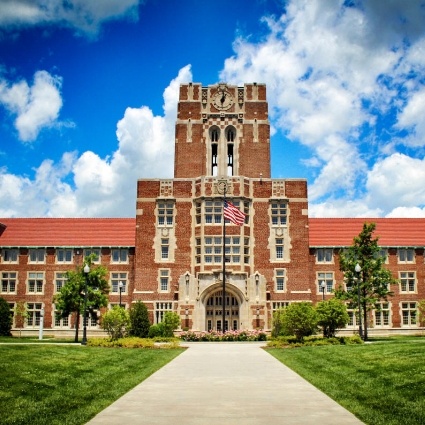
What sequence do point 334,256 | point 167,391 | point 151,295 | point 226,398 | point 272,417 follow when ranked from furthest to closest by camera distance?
point 334,256 < point 151,295 < point 167,391 < point 226,398 < point 272,417

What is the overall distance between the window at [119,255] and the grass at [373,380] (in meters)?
34.8

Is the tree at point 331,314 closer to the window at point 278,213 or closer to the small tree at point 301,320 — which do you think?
the small tree at point 301,320

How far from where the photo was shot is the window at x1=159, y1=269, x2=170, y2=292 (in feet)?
171

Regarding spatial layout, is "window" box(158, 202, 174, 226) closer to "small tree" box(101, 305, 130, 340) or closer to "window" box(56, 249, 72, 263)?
"window" box(56, 249, 72, 263)

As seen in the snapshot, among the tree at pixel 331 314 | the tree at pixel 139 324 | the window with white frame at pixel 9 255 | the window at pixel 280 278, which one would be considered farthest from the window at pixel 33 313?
the tree at pixel 331 314

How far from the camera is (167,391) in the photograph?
1316 centimetres

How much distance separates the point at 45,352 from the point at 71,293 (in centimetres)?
2051

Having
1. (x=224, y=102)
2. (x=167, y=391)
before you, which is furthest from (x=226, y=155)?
(x=167, y=391)

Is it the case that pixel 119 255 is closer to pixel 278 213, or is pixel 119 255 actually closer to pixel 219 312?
pixel 219 312

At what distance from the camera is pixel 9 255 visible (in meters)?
56.4

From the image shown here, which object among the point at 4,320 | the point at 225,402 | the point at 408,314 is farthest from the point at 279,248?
the point at 225,402

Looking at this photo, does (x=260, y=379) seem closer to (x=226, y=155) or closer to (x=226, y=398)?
(x=226, y=398)

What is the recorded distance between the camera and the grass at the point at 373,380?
1045cm

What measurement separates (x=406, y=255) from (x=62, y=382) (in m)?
48.8
